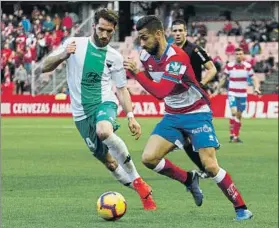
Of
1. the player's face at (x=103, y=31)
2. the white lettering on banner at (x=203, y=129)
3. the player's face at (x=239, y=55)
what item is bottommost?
the player's face at (x=239, y=55)

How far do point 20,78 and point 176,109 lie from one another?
2828cm

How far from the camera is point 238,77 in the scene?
23734 mm

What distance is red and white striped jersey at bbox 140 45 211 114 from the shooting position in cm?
995

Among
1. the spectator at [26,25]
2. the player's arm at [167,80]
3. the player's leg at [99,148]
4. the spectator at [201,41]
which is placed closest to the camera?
the player's arm at [167,80]

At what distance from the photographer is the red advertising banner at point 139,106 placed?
115 feet

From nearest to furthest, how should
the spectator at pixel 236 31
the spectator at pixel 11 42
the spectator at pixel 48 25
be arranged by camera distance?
the spectator at pixel 11 42 < the spectator at pixel 48 25 < the spectator at pixel 236 31

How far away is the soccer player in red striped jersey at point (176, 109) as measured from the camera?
991 cm

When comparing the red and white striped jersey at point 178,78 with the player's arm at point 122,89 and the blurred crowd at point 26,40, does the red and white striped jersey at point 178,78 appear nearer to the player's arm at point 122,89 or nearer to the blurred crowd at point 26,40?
the player's arm at point 122,89

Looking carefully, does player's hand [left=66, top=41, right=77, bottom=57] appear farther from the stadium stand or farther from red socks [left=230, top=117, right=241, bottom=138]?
the stadium stand

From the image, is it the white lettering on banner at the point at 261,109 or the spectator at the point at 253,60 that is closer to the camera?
the white lettering on banner at the point at 261,109

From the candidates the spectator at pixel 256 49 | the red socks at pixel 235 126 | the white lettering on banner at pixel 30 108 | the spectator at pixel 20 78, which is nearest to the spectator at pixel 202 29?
the spectator at pixel 256 49

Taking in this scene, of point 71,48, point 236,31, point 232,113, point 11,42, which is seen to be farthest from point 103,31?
point 236,31

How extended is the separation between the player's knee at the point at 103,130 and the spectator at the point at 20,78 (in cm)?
2783

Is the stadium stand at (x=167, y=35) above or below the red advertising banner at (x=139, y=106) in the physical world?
above
